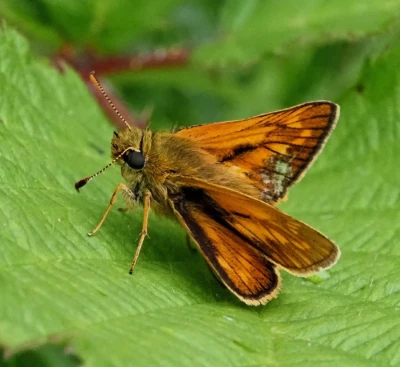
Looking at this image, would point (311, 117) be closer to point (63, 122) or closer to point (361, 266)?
point (361, 266)

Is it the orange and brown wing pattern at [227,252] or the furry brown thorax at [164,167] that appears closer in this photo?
the orange and brown wing pattern at [227,252]

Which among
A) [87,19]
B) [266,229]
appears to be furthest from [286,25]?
[266,229]

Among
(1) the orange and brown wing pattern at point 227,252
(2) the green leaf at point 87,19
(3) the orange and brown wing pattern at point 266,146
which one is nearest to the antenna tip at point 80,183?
(1) the orange and brown wing pattern at point 227,252

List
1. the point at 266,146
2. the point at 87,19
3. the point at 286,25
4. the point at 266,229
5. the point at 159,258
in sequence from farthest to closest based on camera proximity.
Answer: the point at 286,25
the point at 87,19
the point at 266,146
the point at 159,258
the point at 266,229

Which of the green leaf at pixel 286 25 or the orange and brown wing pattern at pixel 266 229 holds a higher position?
the green leaf at pixel 286 25

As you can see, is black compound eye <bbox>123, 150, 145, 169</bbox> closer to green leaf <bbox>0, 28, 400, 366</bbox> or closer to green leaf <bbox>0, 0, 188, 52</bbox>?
green leaf <bbox>0, 28, 400, 366</bbox>

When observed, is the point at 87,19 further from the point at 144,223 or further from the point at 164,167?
the point at 144,223

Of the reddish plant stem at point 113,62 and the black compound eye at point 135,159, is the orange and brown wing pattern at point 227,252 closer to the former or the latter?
the black compound eye at point 135,159
